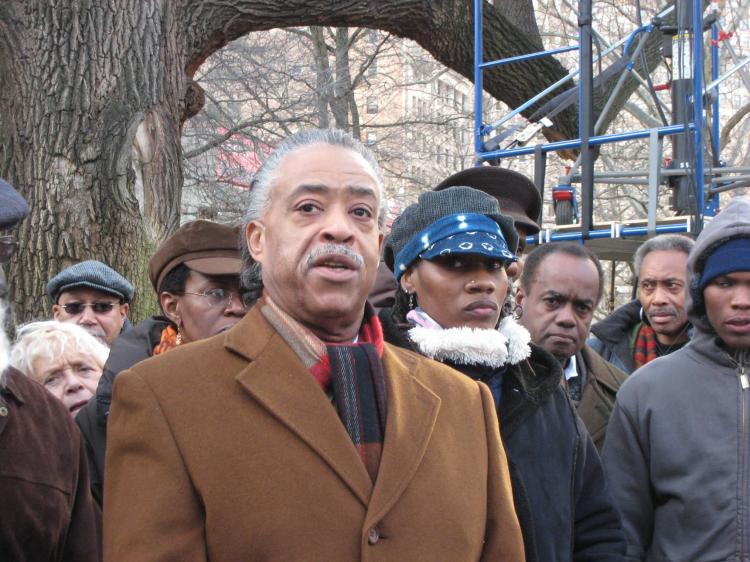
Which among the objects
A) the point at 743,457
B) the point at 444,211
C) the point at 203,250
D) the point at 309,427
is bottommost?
the point at 743,457

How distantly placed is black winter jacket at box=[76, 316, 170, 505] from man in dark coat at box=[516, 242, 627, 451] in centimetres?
143

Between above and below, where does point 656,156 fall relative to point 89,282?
above

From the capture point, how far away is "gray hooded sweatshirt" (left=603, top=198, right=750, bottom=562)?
316cm

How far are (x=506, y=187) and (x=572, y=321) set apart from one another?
579mm

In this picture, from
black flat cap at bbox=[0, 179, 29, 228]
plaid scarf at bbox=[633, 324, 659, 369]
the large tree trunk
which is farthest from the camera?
the large tree trunk

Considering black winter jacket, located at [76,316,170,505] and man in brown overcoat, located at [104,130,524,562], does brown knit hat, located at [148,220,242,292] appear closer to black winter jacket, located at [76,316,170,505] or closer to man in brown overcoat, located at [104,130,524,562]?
black winter jacket, located at [76,316,170,505]

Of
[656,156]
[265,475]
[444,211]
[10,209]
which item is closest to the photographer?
[265,475]

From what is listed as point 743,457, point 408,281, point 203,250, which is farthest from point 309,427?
point 203,250

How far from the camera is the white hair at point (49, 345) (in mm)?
3908

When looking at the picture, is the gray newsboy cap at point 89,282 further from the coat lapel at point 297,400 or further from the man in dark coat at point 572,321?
the coat lapel at point 297,400

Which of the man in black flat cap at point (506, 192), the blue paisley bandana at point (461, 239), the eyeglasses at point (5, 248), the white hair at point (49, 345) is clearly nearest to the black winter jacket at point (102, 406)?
the white hair at point (49, 345)

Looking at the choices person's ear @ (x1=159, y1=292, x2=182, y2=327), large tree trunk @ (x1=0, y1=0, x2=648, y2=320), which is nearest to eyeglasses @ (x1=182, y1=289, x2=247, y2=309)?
person's ear @ (x1=159, y1=292, x2=182, y2=327)

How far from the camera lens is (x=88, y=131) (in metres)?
6.16

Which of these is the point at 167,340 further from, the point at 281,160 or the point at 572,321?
the point at 281,160
